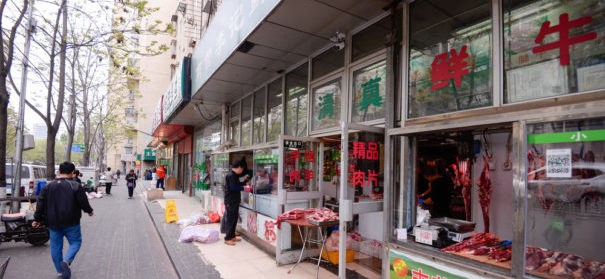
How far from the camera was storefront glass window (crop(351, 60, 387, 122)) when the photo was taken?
16.0ft

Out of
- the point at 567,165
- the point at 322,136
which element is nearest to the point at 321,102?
the point at 322,136

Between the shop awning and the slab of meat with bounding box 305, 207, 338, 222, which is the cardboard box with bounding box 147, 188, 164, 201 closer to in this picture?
the shop awning

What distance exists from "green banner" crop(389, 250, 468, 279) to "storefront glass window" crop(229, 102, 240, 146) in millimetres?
7775

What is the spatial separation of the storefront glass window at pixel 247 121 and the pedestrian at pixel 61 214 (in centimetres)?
510

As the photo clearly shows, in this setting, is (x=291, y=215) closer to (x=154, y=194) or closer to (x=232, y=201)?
(x=232, y=201)

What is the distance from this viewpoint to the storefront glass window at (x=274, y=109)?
313 inches

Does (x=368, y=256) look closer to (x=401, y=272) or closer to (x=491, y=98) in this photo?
(x=401, y=272)

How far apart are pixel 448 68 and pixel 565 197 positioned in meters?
1.75

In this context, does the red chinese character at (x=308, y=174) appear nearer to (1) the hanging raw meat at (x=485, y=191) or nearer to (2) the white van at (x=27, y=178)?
(1) the hanging raw meat at (x=485, y=191)

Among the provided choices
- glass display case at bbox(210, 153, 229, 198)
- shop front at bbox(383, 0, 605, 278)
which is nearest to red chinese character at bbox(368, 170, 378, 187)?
shop front at bbox(383, 0, 605, 278)

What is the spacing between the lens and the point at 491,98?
3.28 metres

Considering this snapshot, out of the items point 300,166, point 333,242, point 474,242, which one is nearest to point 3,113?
point 300,166

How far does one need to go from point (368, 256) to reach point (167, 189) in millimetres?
17753

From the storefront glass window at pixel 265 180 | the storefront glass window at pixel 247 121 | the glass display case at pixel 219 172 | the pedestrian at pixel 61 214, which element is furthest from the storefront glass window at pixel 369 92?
the glass display case at pixel 219 172
